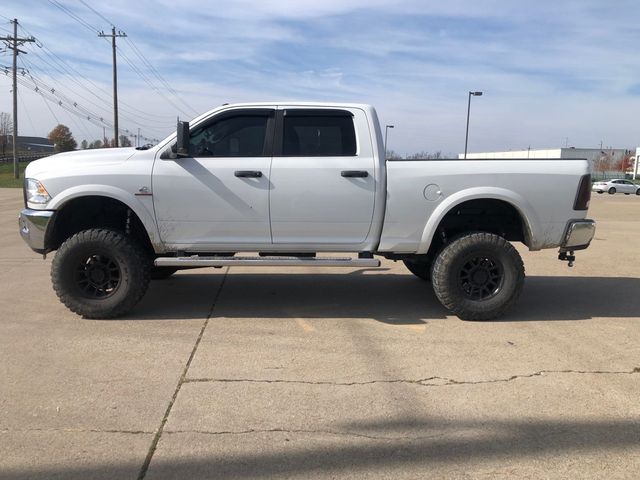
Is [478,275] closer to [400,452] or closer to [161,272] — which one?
[400,452]

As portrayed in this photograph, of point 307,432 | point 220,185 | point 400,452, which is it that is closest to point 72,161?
point 220,185

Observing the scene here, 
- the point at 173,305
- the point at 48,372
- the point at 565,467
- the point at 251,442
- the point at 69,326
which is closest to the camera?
the point at 565,467

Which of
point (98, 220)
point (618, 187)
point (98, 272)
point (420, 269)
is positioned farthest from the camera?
point (618, 187)

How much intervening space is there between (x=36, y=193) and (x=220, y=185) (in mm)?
1834

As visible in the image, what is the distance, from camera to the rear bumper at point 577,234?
5551 millimetres

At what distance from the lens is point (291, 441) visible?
10.5 feet

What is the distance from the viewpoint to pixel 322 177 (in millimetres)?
5410

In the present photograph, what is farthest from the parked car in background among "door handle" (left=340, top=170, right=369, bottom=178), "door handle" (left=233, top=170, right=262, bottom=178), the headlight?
the headlight

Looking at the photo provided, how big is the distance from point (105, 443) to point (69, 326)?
2479 millimetres

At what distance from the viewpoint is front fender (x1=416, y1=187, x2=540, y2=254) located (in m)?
5.44

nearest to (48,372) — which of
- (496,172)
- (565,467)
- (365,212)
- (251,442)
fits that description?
(251,442)

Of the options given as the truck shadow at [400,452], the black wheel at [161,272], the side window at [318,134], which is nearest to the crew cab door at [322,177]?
the side window at [318,134]

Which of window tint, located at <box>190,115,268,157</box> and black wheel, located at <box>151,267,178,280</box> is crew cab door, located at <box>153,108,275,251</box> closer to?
window tint, located at <box>190,115,268,157</box>

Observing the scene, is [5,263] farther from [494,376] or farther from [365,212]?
[494,376]
